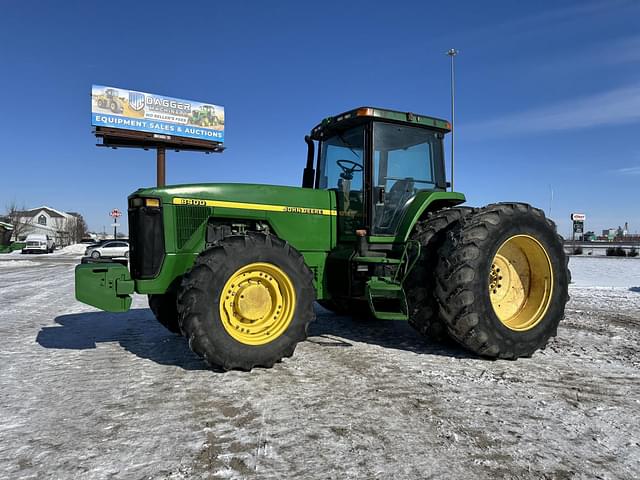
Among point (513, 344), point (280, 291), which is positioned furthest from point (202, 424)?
point (513, 344)

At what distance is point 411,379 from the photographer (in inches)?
157

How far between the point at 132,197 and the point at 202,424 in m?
2.52

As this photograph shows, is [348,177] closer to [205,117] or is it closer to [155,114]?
[155,114]

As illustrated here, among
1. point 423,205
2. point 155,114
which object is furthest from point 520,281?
point 155,114

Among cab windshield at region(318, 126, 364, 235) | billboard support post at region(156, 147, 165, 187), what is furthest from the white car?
cab windshield at region(318, 126, 364, 235)

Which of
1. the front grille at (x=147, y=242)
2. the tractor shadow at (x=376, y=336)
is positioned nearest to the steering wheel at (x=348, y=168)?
the tractor shadow at (x=376, y=336)

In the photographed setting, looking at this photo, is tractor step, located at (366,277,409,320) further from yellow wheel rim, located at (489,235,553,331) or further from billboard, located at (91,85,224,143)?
billboard, located at (91,85,224,143)

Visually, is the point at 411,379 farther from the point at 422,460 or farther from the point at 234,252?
the point at 234,252

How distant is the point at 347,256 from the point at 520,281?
1.98 meters

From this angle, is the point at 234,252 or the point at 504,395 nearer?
the point at 504,395

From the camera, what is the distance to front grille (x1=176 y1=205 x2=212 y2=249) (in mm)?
4668

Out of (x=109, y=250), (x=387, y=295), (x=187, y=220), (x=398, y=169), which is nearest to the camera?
(x=187, y=220)

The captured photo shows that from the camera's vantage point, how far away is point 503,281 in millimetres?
5273

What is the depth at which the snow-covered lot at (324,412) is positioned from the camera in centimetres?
250
